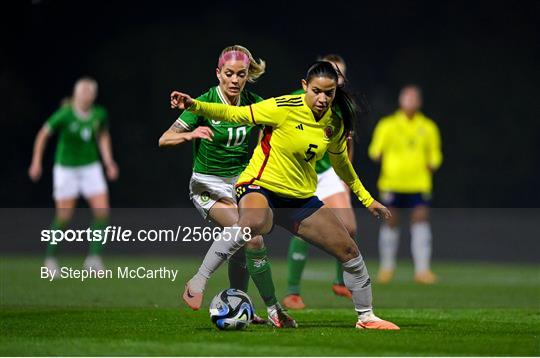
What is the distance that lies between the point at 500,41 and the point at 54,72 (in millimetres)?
7314

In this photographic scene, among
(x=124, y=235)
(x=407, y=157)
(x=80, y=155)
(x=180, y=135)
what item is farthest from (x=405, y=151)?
(x=180, y=135)

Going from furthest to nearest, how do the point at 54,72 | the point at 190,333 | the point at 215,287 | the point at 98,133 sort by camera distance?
the point at 54,72
the point at 98,133
the point at 215,287
the point at 190,333

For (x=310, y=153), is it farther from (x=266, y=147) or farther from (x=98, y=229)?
(x=98, y=229)

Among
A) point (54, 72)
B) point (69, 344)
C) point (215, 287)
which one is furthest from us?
point (54, 72)

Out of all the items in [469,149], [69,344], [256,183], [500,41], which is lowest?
[69,344]

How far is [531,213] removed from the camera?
19500 mm

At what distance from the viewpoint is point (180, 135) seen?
7.62 m

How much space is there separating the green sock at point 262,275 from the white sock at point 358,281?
0.59 m

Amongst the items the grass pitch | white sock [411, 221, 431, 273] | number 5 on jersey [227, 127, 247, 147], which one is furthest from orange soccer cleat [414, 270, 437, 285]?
number 5 on jersey [227, 127, 247, 147]

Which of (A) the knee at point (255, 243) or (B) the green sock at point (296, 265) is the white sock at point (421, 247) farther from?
(A) the knee at point (255, 243)

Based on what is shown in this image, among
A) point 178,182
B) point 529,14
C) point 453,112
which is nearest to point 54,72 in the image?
point 178,182

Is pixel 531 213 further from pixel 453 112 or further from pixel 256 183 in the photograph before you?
pixel 256 183

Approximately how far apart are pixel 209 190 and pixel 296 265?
235 centimetres

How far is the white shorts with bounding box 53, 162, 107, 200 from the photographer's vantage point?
15.2 meters
